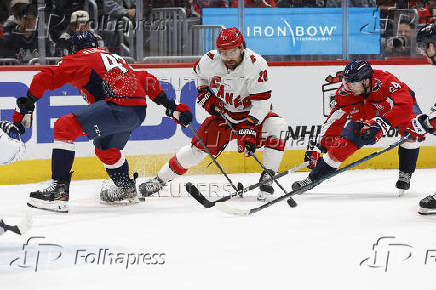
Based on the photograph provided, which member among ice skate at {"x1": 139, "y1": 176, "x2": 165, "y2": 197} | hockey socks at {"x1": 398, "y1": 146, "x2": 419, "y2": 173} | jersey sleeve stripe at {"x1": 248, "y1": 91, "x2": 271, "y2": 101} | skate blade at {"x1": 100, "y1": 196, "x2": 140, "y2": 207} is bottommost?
skate blade at {"x1": 100, "y1": 196, "x2": 140, "y2": 207}

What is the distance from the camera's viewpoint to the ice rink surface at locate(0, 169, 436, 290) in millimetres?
2795

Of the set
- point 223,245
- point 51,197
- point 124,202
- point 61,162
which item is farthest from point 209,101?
point 223,245

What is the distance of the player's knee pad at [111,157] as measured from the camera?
4.57m

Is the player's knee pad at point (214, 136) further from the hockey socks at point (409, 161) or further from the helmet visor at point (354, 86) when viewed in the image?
the hockey socks at point (409, 161)

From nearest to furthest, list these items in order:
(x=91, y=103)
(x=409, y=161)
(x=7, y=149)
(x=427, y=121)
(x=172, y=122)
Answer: (x=7, y=149) < (x=427, y=121) < (x=91, y=103) < (x=409, y=161) < (x=172, y=122)

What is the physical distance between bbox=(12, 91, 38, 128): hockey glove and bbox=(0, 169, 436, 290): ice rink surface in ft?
1.84

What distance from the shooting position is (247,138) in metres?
4.51

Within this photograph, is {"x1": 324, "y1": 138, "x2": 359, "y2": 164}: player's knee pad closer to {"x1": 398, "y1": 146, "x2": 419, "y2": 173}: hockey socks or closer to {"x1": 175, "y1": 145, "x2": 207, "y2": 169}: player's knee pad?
{"x1": 398, "y1": 146, "x2": 419, "y2": 173}: hockey socks

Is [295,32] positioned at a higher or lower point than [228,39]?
lower

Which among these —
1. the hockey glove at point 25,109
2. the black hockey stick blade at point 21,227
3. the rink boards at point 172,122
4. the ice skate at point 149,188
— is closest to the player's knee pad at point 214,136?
the ice skate at point 149,188

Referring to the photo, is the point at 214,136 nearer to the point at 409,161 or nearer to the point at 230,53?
the point at 230,53

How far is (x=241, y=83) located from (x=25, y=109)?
4.42 ft

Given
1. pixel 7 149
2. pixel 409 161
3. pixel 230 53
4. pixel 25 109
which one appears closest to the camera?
pixel 7 149

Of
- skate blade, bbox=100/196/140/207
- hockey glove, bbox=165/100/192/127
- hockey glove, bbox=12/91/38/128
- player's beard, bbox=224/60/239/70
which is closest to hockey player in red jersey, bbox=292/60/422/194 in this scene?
player's beard, bbox=224/60/239/70
